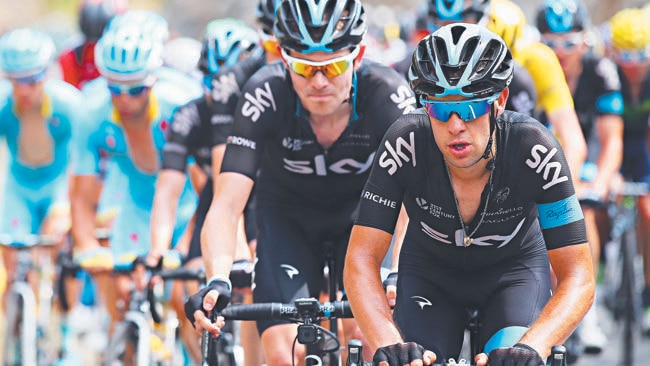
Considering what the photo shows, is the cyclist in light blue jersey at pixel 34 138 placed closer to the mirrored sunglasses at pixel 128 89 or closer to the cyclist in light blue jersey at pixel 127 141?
the cyclist in light blue jersey at pixel 127 141

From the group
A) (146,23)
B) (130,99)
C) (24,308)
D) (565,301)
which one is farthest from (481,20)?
(24,308)

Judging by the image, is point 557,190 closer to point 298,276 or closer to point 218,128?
point 298,276

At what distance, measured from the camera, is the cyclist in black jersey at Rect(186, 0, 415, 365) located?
5.83m

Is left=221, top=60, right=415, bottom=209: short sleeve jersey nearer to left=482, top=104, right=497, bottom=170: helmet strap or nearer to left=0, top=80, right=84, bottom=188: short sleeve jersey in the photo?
left=482, top=104, right=497, bottom=170: helmet strap

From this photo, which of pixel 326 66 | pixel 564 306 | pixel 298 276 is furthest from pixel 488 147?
pixel 298 276

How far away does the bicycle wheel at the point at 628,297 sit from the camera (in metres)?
9.95

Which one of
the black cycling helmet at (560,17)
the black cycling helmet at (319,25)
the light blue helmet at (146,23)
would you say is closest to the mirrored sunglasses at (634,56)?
the black cycling helmet at (560,17)

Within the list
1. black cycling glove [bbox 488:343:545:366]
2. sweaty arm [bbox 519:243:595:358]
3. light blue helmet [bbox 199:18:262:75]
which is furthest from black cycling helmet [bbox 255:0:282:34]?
black cycling glove [bbox 488:343:545:366]

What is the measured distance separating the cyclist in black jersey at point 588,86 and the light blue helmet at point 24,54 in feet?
12.9

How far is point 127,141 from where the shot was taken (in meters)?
9.34

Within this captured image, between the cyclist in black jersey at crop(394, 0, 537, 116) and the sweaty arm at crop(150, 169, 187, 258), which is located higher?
the cyclist in black jersey at crop(394, 0, 537, 116)

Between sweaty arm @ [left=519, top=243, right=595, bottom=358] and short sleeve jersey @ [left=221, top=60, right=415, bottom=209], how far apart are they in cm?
143

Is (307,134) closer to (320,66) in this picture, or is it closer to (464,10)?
(320,66)

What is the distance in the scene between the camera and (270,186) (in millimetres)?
6723
